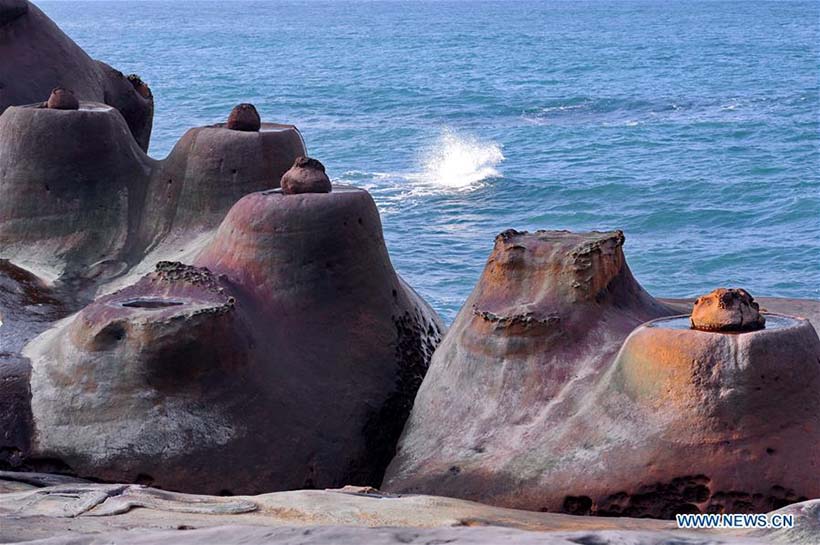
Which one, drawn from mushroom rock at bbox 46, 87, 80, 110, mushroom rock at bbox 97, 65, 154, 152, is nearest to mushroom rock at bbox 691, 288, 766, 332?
mushroom rock at bbox 46, 87, 80, 110

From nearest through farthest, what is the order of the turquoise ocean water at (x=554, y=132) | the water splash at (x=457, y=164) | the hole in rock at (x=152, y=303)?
the hole in rock at (x=152, y=303) < the turquoise ocean water at (x=554, y=132) < the water splash at (x=457, y=164)

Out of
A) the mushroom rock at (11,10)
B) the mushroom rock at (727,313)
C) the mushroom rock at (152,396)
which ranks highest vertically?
the mushroom rock at (11,10)

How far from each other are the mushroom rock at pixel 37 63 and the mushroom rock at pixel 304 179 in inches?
129

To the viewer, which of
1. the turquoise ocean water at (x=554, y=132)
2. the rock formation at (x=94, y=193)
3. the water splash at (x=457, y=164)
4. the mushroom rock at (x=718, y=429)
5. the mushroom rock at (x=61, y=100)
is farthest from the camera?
the water splash at (x=457, y=164)

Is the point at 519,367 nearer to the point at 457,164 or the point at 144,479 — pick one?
the point at 144,479

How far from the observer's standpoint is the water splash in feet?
79.2

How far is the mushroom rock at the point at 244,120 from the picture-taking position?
841 cm

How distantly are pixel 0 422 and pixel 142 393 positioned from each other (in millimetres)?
692

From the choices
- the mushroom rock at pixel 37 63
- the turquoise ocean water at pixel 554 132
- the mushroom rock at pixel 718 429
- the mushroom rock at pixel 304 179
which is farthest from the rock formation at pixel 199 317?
the turquoise ocean water at pixel 554 132

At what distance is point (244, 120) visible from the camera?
8.41 m

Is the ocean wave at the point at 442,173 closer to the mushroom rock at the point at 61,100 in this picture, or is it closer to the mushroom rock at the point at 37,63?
the mushroom rock at the point at 37,63

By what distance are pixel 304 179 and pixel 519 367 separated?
5.05 ft

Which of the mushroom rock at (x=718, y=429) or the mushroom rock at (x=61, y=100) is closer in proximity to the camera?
the mushroom rock at (x=718, y=429)

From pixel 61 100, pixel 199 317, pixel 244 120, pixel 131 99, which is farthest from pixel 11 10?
pixel 199 317
